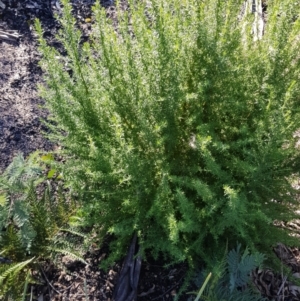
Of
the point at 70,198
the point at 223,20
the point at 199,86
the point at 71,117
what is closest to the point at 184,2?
the point at 223,20

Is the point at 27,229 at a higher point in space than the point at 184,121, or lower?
lower

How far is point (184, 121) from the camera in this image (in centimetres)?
192

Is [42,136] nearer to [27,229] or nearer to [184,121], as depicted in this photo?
[27,229]

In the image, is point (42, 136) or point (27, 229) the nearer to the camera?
point (27, 229)

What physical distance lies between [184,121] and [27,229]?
885 mm

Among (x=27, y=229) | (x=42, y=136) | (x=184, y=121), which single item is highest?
(x=184, y=121)

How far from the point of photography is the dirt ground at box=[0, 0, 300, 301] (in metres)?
2.06

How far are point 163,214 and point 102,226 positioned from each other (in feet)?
1.36

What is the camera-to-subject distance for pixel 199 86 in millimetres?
1705

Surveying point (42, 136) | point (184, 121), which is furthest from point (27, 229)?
point (184, 121)

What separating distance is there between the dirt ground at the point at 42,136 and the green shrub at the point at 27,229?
119mm

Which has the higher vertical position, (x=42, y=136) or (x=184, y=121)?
(x=184, y=121)

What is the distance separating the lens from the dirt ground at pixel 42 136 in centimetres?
206

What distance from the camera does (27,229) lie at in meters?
1.97
